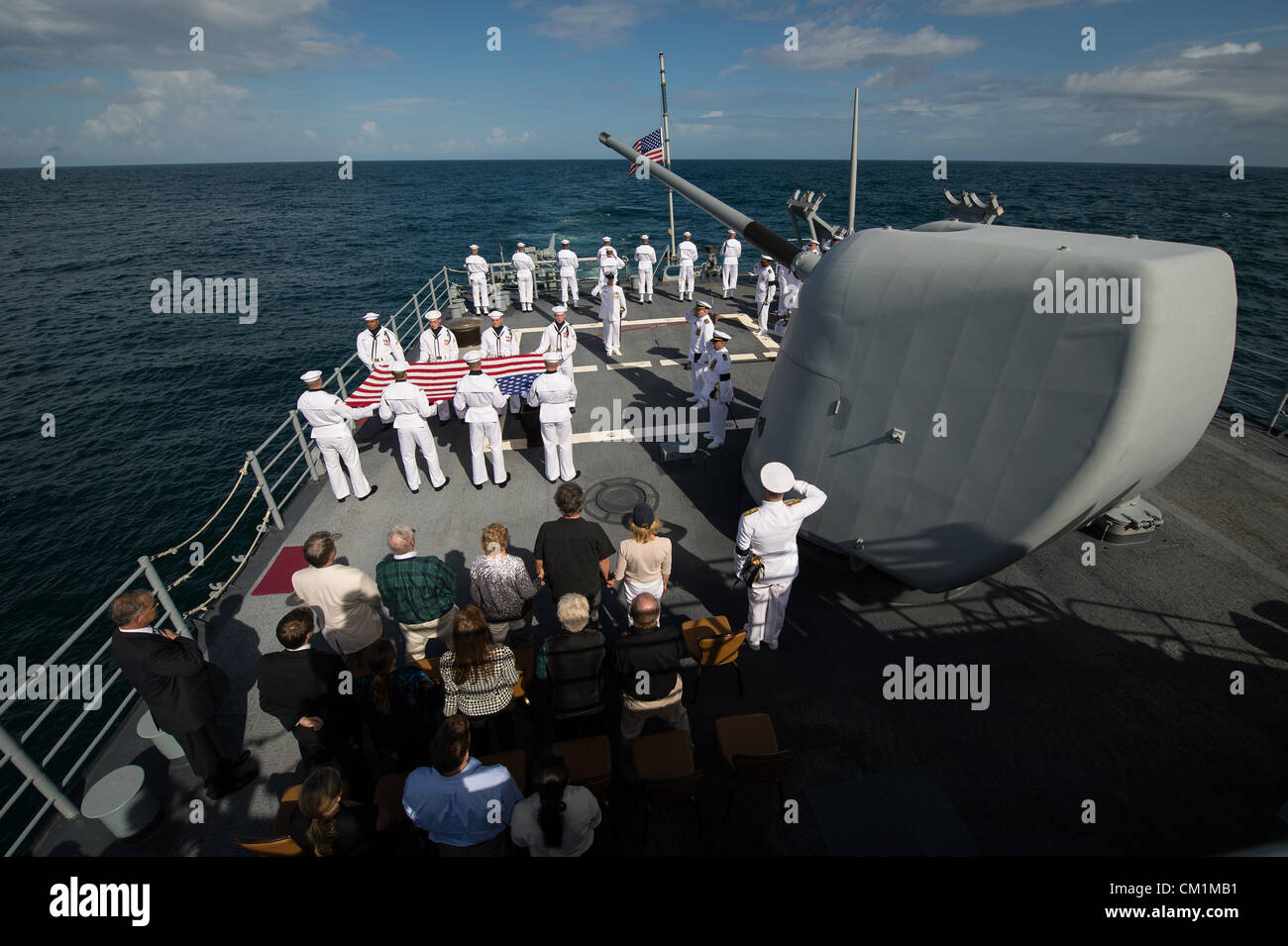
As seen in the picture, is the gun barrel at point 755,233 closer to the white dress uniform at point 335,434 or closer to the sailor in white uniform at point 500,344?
the sailor in white uniform at point 500,344

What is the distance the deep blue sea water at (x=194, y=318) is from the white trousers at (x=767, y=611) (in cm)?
1335

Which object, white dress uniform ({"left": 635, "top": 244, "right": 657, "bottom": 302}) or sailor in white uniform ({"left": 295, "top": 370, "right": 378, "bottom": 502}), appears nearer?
sailor in white uniform ({"left": 295, "top": 370, "right": 378, "bottom": 502})

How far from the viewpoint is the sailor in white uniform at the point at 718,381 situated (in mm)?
9703

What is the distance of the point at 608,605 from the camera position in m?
7.05

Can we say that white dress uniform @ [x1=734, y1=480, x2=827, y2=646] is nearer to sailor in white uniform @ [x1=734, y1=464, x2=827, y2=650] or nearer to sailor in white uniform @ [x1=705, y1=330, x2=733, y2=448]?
sailor in white uniform @ [x1=734, y1=464, x2=827, y2=650]

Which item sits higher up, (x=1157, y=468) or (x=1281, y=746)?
(x=1157, y=468)

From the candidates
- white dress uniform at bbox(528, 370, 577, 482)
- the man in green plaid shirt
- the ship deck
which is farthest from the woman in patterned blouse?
white dress uniform at bbox(528, 370, 577, 482)

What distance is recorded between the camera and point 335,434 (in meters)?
8.51

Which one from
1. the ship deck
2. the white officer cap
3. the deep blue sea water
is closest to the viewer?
the ship deck

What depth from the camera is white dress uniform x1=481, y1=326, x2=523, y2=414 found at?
10.7m

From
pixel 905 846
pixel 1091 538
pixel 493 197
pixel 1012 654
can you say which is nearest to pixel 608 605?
pixel 905 846

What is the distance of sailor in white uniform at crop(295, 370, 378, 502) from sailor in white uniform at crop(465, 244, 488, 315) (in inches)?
372

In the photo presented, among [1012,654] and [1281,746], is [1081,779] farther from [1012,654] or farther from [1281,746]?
[1281,746]
